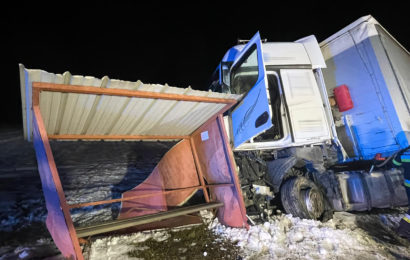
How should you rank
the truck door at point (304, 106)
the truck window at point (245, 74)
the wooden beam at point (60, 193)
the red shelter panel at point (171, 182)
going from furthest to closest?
the red shelter panel at point (171, 182) < the truck door at point (304, 106) < the truck window at point (245, 74) < the wooden beam at point (60, 193)

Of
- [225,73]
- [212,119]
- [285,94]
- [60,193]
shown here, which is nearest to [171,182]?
[212,119]

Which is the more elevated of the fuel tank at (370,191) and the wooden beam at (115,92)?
the wooden beam at (115,92)

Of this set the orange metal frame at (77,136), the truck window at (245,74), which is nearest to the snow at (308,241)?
the orange metal frame at (77,136)

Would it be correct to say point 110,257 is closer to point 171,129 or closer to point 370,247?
point 171,129

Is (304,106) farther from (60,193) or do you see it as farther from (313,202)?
(60,193)

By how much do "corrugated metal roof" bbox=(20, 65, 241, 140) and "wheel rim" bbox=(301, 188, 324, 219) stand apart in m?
2.18

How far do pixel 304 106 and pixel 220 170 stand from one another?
6.87ft

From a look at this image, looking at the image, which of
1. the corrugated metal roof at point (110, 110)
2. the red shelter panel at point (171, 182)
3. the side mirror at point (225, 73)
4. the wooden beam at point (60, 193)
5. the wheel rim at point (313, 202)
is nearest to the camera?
the wooden beam at point (60, 193)

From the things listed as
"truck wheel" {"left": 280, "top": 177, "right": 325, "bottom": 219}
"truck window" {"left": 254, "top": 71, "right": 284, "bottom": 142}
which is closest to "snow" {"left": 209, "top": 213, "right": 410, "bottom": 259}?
"truck wheel" {"left": 280, "top": 177, "right": 325, "bottom": 219}

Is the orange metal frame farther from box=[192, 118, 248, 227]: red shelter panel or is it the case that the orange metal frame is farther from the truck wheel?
the truck wheel

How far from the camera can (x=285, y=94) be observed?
163 inches

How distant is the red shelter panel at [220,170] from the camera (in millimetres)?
3562

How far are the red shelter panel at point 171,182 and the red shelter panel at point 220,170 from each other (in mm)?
283

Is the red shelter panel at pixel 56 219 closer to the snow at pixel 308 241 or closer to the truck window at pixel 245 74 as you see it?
the snow at pixel 308 241
